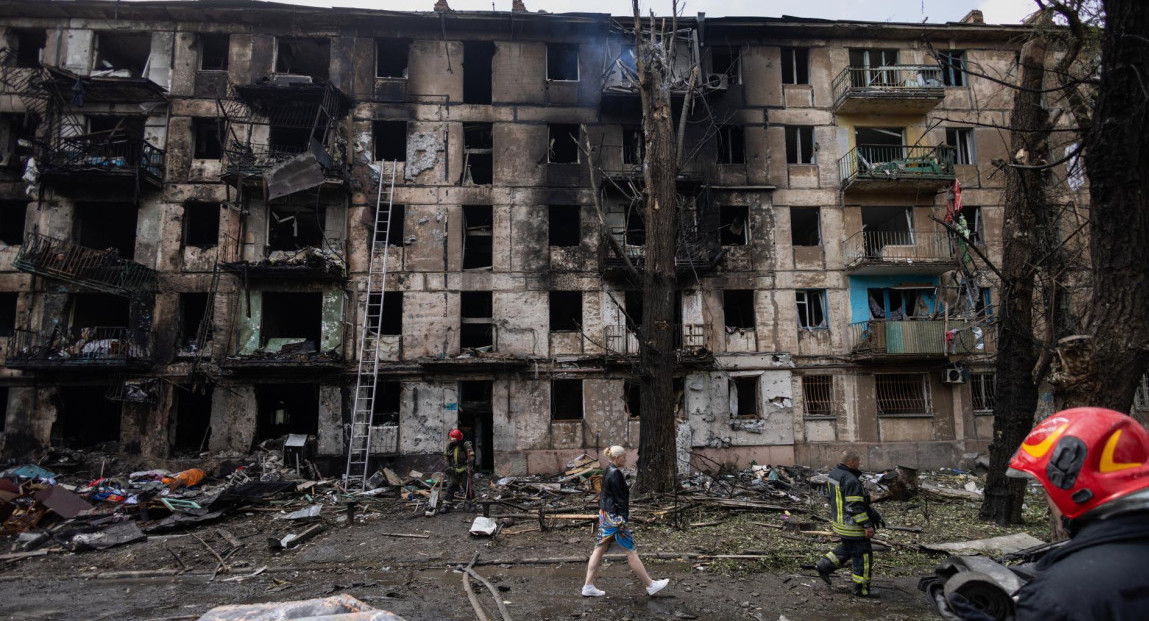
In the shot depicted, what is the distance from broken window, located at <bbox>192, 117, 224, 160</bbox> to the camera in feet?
62.8

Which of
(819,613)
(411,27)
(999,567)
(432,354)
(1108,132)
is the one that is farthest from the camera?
(411,27)

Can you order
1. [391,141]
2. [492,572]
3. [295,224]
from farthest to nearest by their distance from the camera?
[391,141] → [295,224] → [492,572]

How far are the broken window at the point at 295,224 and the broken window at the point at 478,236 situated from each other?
485cm

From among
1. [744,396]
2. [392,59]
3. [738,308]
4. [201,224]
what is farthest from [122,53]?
[744,396]

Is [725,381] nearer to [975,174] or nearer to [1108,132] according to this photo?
[975,174]

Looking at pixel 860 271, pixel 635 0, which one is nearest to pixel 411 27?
pixel 635 0

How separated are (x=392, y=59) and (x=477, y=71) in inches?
121

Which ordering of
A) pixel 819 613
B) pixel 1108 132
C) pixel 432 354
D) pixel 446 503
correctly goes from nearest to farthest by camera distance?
pixel 1108 132
pixel 819 613
pixel 446 503
pixel 432 354

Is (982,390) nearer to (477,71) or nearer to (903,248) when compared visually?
(903,248)

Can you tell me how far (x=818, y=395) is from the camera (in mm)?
19219

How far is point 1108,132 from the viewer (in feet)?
15.9

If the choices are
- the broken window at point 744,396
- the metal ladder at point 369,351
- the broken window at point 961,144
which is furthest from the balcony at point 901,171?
the metal ladder at point 369,351

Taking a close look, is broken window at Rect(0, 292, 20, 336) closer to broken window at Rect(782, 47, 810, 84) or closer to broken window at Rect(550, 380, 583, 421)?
broken window at Rect(550, 380, 583, 421)

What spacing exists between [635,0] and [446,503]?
13.1 m
